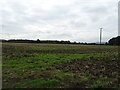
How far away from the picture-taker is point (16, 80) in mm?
7289

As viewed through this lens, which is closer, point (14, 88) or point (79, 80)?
point (14, 88)

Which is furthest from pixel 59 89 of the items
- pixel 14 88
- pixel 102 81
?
pixel 102 81

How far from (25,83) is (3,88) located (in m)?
1.10

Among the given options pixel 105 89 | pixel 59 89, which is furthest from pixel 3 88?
pixel 105 89

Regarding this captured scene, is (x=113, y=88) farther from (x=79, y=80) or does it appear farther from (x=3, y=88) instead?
(x=3, y=88)

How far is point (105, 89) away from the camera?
612cm

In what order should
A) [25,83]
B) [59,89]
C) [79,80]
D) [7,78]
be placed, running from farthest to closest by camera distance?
[7,78] → [79,80] → [25,83] → [59,89]

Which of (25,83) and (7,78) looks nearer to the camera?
(25,83)

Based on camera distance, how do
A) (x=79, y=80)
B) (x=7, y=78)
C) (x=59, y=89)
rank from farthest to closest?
(x=7, y=78), (x=79, y=80), (x=59, y=89)

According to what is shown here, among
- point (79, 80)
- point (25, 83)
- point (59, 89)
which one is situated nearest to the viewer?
point (59, 89)

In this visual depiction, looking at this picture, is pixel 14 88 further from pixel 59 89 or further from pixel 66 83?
pixel 66 83

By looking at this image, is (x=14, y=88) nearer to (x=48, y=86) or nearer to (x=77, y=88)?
(x=48, y=86)

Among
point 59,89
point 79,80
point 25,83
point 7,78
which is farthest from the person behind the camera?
point 7,78

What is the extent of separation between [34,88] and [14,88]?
39.3 inches
